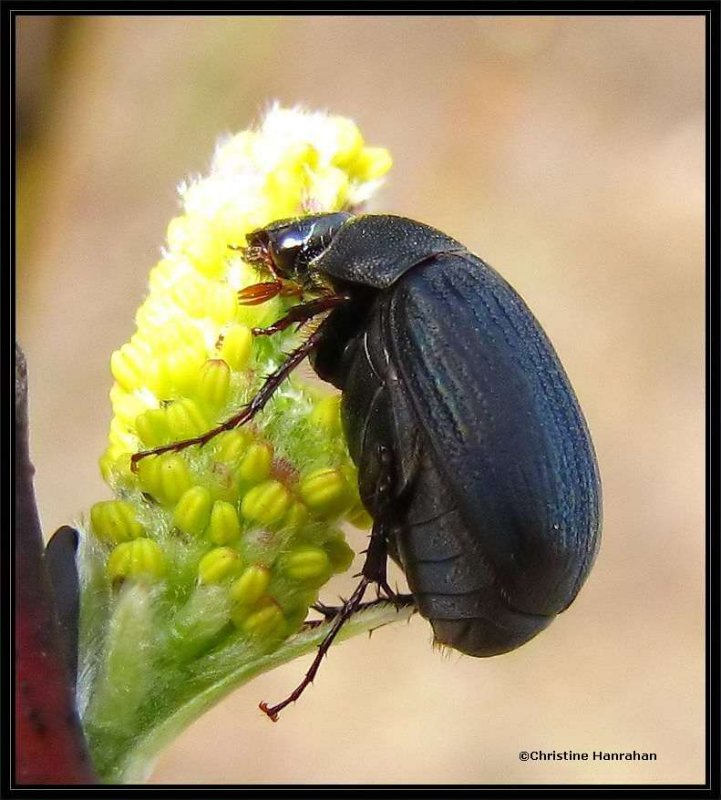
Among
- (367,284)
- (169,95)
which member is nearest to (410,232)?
(367,284)

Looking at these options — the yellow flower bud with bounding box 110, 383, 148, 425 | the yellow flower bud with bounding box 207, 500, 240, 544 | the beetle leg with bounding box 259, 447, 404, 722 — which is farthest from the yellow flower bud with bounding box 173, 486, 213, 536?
the beetle leg with bounding box 259, 447, 404, 722

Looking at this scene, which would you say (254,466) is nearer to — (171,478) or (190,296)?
(171,478)

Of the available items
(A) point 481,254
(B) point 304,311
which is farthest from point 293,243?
(A) point 481,254

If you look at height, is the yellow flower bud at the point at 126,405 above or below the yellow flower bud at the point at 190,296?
below

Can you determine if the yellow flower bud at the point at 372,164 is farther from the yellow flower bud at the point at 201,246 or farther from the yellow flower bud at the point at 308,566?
the yellow flower bud at the point at 308,566

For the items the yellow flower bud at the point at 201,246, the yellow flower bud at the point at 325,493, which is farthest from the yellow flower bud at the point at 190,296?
the yellow flower bud at the point at 325,493

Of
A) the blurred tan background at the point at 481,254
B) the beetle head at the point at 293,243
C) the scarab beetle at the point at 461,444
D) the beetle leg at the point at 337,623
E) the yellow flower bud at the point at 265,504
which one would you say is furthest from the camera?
the blurred tan background at the point at 481,254

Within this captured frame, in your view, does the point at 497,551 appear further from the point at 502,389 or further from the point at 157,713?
the point at 157,713
